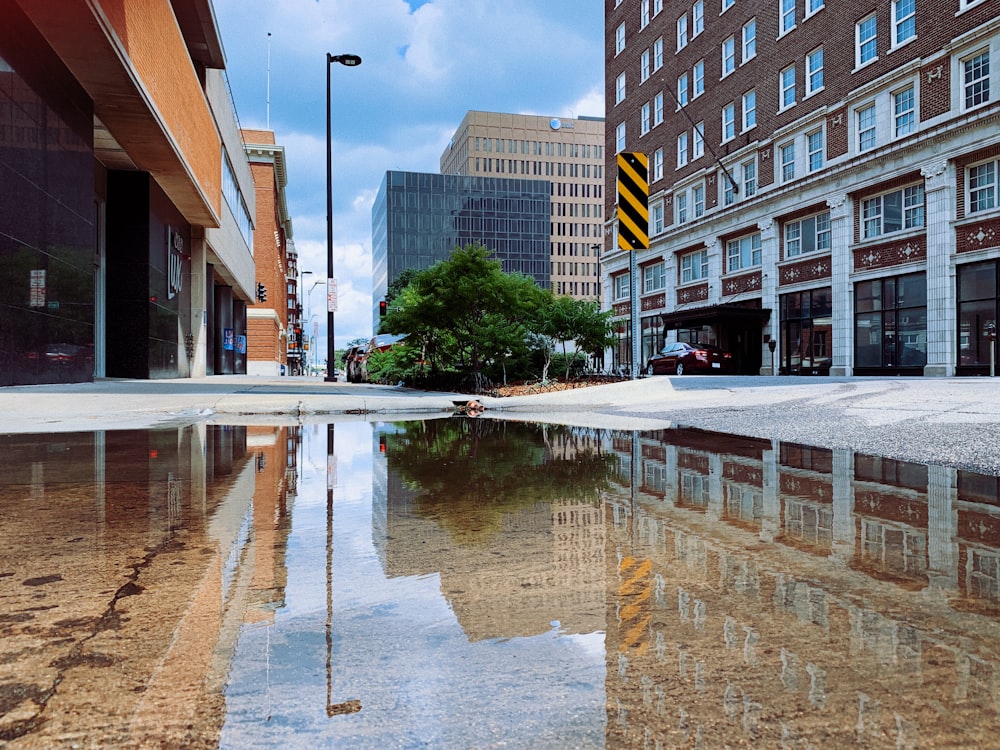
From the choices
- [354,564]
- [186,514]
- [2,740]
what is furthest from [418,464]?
[2,740]

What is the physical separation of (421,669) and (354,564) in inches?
42.5

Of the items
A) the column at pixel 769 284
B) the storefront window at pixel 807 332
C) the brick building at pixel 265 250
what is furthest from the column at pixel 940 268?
the brick building at pixel 265 250

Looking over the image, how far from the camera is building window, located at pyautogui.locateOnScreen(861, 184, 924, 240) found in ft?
83.5

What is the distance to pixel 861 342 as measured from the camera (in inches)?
1105

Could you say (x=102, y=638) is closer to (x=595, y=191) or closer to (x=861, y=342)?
(x=861, y=342)

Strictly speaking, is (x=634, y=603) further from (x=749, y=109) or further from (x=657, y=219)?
(x=657, y=219)

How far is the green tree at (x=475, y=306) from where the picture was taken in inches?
691

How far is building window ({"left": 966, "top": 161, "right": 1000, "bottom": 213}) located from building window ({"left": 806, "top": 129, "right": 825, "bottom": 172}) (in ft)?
24.7

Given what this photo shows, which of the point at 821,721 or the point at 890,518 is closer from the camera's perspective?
the point at 821,721

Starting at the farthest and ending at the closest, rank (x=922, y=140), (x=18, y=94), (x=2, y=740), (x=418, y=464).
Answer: (x=922, y=140) → (x=18, y=94) → (x=418, y=464) → (x=2, y=740)

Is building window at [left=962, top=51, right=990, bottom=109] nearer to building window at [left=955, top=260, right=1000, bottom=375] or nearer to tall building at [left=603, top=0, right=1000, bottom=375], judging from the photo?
tall building at [left=603, top=0, right=1000, bottom=375]

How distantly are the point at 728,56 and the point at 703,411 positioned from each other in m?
32.7

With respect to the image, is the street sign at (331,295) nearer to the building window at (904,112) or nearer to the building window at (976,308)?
the building window at (904,112)

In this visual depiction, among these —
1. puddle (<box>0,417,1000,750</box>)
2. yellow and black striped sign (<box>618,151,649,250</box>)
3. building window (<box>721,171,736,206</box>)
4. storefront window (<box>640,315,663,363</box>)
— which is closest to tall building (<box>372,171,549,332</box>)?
storefront window (<box>640,315,663,363</box>)
